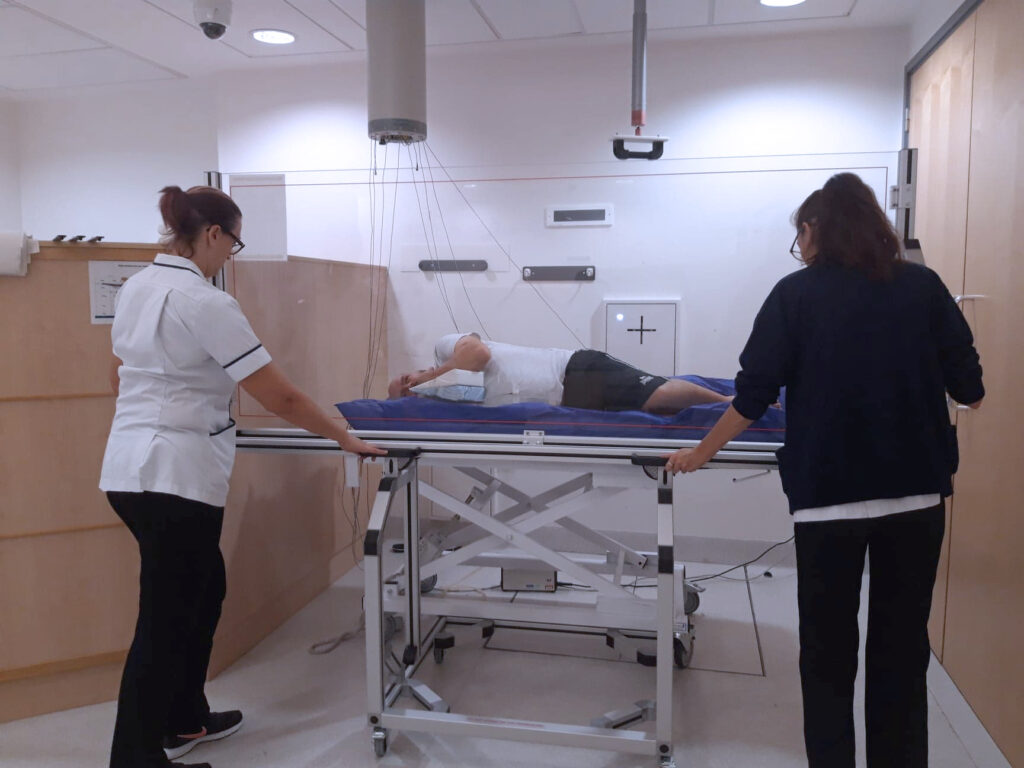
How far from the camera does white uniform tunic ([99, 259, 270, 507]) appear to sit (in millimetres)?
1634

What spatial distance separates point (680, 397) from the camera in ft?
6.61

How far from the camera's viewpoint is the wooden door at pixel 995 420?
177cm

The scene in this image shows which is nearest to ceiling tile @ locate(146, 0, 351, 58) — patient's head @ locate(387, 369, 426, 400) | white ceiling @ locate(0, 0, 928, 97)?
white ceiling @ locate(0, 0, 928, 97)

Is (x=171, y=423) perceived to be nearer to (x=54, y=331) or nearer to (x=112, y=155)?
(x=54, y=331)

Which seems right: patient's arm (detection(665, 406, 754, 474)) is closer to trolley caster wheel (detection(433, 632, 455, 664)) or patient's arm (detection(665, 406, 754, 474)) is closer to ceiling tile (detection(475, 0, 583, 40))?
trolley caster wheel (detection(433, 632, 455, 664))

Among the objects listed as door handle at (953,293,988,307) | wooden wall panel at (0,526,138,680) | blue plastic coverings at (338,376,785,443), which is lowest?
wooden wall panel at (0,526,138,680)

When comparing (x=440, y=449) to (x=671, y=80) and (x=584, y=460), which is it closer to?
(x=584, y=460)

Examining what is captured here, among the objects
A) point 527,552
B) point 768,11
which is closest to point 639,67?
point 768,11

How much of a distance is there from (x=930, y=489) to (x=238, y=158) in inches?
122

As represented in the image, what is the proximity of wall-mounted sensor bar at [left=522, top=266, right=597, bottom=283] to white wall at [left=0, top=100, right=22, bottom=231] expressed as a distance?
3.69m

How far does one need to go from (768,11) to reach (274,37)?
2022 mm

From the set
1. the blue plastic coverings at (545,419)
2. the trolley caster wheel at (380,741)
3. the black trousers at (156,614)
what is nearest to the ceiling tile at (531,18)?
the blue plastic coverings at (545,419)

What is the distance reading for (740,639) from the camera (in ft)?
8.66

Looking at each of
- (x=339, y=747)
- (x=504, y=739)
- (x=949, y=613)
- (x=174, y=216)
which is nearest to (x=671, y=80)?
(x=174, y=216)
